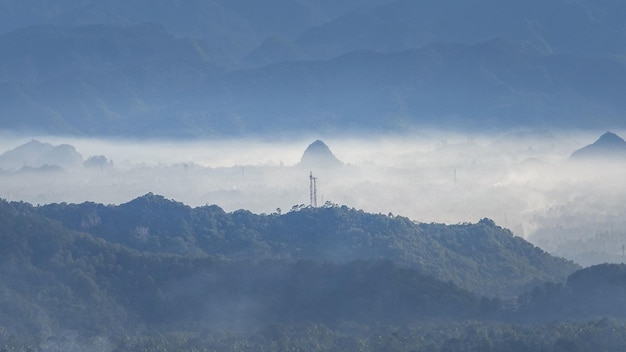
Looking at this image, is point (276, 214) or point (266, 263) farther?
point (276, 214)

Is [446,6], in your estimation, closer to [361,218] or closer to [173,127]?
[173,127]

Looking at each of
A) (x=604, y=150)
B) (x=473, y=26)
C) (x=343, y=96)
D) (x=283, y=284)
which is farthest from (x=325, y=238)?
(x=473, y=26)

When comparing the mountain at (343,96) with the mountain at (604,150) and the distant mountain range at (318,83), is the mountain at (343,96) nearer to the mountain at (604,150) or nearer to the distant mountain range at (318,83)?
the distant mountain range at (318,83)

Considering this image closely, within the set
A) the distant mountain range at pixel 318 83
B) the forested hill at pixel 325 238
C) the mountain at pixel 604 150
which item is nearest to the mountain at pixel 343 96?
the distant mountain range at pixel 318 83

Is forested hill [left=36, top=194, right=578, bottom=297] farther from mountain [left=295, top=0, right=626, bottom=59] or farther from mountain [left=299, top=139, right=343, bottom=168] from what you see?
mountain [left=295, top=0, right=626, bottom=59]

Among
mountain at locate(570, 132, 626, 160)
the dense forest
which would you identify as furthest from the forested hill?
mountain at locate(570, 132, 626, 160)

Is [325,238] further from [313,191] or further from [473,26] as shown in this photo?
[473,26]

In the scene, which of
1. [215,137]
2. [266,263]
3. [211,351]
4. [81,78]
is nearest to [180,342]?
[211,351]
